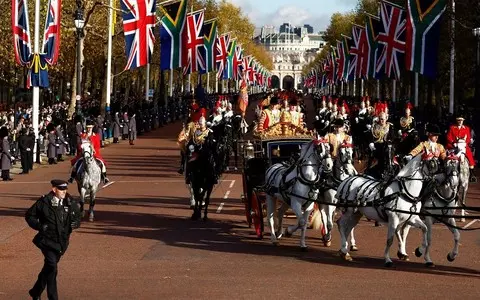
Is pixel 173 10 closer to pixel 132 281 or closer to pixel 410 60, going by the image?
pixel 410 60

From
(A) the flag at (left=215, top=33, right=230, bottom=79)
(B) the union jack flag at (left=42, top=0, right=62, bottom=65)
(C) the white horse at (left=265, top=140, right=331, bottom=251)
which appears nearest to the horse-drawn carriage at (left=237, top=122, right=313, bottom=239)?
(C) the white horse at (left=265, top=140, right=331, bottom=251)

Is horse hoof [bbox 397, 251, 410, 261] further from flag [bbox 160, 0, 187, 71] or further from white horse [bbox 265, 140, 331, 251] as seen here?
flag [bbox 160, 0, 187, 71]

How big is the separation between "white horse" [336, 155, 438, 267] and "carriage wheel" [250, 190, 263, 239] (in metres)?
2.49

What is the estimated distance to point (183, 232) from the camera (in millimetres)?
20312

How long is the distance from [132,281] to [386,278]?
3.31m

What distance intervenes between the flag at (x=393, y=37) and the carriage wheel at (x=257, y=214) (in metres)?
24.5

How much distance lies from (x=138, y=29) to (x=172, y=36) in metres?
5.86

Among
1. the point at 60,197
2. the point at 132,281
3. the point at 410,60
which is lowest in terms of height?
the point at 132,281

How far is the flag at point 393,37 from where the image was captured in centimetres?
4353

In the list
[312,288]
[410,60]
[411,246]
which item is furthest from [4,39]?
[312,288]

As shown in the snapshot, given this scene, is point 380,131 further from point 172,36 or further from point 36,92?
point 172,36

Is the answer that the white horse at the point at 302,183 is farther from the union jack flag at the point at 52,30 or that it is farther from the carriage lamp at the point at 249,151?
the union jack flag at the point at 52,30

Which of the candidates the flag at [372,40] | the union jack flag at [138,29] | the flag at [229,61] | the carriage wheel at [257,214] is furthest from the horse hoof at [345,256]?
the flag at [229,61]

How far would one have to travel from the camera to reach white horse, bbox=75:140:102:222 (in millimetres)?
22234
